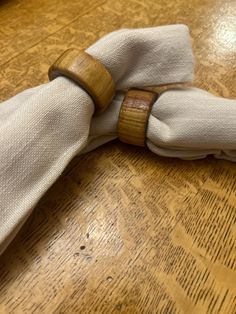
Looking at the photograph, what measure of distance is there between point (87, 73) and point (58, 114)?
67 millimetres

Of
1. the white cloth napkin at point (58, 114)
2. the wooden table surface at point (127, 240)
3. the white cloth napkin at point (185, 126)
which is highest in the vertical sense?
the white cloth napkin at point (58, 114)

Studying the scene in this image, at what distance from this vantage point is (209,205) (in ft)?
1.42

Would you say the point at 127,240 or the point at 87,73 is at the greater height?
the point at 87,73

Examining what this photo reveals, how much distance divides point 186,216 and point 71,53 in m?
0.26

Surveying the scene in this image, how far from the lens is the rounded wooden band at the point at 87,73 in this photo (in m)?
0.43

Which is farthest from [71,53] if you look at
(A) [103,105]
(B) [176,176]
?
(B) [176,176]

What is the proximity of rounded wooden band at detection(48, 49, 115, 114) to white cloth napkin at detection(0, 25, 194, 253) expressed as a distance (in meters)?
0.01

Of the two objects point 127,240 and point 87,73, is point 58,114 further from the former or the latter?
point 127,240

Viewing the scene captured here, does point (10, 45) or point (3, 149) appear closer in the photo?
point (3, 149)

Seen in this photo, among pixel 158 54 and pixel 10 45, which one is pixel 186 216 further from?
pixel 10 45

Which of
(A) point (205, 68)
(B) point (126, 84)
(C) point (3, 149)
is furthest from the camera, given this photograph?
(A) point (205, 68)

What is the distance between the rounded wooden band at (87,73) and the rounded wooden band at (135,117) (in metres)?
0.03

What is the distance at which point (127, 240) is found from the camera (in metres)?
0.40

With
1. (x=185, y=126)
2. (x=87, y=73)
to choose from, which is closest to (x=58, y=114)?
(x=87, y=73)
